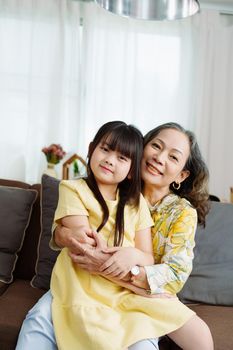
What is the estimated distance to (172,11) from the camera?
5.24 feet

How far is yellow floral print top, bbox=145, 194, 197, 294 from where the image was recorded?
1.38m

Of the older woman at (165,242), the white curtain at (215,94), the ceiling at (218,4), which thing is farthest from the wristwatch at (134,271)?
the ceiling at (218,4)

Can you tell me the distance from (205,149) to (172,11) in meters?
2.28

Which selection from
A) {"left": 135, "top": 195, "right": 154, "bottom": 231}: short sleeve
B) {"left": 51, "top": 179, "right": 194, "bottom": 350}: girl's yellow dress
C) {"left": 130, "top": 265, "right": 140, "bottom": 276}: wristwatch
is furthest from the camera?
{"left": 135, "top": 195, "right": 154, "bottom": 231}: short sleeve

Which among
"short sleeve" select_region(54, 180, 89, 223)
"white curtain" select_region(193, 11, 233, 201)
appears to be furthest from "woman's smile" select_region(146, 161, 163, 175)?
"white curtain" select_region(193, 11, 233, 201)

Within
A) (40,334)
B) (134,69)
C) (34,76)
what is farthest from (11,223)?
(134,69)

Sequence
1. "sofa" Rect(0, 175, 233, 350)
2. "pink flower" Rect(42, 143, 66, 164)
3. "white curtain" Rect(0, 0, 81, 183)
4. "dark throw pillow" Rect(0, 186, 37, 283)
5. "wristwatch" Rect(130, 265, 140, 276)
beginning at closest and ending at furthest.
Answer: "wristwatch" Rect(130, 265, 140, 276), "sofa" Rect(0, 175, 233, 350), "dark throw pillow" Rect(0, 186, 37, 283), "pink flower" Rect(42, 143, 66, 164), "white curtain" Rect(0, 0, 81, 183)

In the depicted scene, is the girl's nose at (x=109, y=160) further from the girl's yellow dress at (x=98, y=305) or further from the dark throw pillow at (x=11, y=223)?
the dark throw pillow at (x=11, y=223)

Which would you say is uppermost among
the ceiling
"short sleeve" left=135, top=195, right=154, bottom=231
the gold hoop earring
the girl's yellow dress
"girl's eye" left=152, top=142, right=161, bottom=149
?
the ceiling

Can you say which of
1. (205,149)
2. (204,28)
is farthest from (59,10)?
(205,149)

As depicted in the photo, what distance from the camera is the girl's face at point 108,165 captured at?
1.42m

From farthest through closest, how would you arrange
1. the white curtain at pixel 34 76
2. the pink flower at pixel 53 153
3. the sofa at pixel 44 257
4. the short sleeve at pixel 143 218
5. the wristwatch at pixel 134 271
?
the white curtain at pixel 34 76 → the pink flower at pixel 53 153 → the sofa at pixel 44 257 → the short sleeve at pixel 143 218 → the wristwatch at pixel 134 271

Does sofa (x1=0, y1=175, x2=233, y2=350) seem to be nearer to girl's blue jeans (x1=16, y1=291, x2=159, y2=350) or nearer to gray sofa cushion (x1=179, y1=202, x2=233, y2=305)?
gray sofa cushion (x1=179, y1=202, x2=233, y2=305)

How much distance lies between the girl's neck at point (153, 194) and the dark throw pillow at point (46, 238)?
0.43 metres
